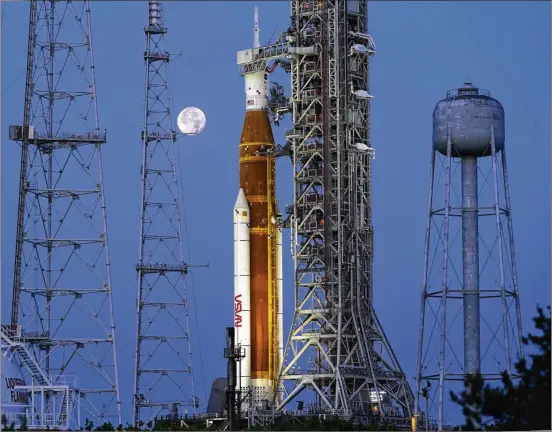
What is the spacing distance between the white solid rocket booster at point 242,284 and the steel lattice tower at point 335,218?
2719 mm

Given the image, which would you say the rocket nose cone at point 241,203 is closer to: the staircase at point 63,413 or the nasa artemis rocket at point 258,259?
the nasa artemis rocket at point 258,259

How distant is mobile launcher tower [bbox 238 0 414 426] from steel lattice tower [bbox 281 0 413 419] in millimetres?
56

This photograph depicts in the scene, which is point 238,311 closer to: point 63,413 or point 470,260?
point 63,413

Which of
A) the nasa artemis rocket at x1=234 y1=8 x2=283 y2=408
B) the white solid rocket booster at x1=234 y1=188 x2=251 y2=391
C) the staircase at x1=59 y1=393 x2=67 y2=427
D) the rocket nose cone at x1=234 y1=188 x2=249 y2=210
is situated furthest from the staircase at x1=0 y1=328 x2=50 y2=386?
the rocket nose cone at x1=234 y1=188 x2=249 y2=210

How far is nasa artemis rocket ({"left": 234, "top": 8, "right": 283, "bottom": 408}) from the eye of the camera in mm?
114875

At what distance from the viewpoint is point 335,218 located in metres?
114

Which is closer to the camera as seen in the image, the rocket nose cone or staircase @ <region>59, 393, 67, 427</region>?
staircase @ <region>59, 393, 67, 427</region>

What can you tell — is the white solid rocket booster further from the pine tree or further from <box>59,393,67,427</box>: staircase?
the pine tree

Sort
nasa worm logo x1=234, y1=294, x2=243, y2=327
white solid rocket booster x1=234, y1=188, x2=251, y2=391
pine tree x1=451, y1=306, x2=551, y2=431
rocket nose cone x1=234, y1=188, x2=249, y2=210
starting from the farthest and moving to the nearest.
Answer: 1. rocket nose cone x1=234, y1=188, x2=249, y2=210
2. nasa worm logo x1=234, y1=294, x2=243, y2=327
3. white solid rocket booster x1=234, y1=188, x2=251, y2=391
4. pine tree x1=451, y1=306, x2=551, y2=431

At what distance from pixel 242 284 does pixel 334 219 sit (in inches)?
258

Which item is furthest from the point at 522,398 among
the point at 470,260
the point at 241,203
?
the point at 241,203

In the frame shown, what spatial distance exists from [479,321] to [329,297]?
32.6 feet

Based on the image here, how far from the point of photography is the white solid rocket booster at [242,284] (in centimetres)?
11481

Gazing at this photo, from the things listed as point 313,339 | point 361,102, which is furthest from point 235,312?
point 361,102
